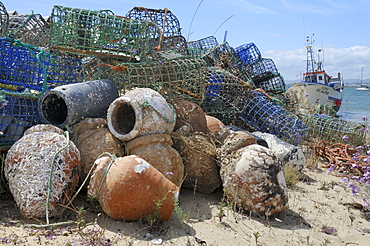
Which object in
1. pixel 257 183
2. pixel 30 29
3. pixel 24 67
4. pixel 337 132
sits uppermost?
pixel 30 29

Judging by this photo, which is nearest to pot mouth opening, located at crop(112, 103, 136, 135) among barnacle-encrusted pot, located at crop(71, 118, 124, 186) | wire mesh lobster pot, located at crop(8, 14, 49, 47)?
barnacle-encrusted pot, located at crop(71, 118, 124, 186)

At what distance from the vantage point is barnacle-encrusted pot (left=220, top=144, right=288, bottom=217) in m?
3.40

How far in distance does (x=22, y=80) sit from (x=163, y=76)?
1.68 metres

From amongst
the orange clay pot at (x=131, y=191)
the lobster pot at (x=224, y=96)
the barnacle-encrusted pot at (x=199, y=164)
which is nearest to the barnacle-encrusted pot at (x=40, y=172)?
the orange clay pot at (x=131, y=191)

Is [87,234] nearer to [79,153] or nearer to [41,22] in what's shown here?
[79,153]

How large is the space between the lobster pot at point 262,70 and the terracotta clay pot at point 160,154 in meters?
4.63

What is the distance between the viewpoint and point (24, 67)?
4109 millimetres

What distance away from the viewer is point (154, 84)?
4.38 m

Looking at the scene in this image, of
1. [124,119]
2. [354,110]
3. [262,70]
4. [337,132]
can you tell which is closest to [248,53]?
[262,70]

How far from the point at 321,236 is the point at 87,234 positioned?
205 centimetres

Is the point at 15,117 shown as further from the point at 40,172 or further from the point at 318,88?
the point at 318,88

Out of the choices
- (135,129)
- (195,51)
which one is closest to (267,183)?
(135,129)

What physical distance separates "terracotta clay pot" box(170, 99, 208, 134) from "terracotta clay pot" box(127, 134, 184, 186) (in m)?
0.51

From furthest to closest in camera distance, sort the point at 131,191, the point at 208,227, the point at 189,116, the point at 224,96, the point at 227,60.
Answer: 1. the point at 227,60
2. the point at 224,96
3. the point at 189,116
4. the point at 208,227
5. the point at 131,191
